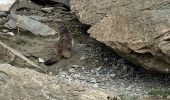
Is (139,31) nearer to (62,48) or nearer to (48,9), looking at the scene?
(62,48)

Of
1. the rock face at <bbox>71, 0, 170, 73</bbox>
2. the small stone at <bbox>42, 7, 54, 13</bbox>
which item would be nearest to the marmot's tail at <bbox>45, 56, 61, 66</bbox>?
the rock face at <bbox>71, 0, 170, 73</bbox>

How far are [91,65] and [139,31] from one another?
175 centimetres

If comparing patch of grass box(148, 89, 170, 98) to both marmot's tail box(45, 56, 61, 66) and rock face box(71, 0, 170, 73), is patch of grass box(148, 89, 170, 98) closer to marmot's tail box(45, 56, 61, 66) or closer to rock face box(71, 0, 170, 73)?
rock face box(71, 0, 170, 73)

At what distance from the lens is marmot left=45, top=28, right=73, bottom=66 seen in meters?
10.5

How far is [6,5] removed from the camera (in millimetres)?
12398

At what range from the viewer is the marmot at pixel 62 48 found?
1049 centimetres

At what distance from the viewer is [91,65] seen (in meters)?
10.4

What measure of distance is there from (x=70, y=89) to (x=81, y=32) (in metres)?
5.08

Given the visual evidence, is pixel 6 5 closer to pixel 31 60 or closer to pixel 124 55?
pixel 31 60

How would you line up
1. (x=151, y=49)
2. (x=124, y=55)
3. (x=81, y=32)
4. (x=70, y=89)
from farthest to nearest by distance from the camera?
(x=81, y=32) < (x=124, y=55) < (x=151, y=49) < (x=70, y=89)

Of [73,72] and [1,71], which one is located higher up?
[1,71]

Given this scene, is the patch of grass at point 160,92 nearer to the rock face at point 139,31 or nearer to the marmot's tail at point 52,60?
the rock face at point 139,31

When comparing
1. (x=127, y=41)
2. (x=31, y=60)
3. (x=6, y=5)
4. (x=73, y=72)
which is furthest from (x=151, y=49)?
(x=6, y=5)

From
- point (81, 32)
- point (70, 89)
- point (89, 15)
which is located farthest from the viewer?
point (81, 32)
